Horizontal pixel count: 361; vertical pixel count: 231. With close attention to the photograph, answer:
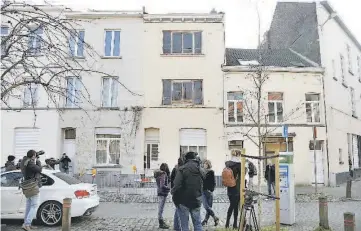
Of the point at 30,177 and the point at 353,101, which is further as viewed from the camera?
the point at 353,101

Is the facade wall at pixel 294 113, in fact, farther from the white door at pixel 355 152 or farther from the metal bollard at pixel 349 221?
the metal bollard at pixel 349 221

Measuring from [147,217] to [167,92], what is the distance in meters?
11.9

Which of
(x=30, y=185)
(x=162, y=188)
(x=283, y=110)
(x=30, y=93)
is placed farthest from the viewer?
(x=283, y=110)

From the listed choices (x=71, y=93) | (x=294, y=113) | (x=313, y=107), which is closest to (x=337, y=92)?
(x=313, y=107)

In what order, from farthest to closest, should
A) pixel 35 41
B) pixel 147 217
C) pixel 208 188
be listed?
1. pixel 147 217
2. pixel 208 188
3. pixel 35 41

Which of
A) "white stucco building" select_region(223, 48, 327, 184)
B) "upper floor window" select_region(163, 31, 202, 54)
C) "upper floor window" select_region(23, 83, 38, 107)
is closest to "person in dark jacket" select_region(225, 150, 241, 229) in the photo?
"upper floor window" select_region(23, 83, 38, 107)

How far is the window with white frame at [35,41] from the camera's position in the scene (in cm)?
786

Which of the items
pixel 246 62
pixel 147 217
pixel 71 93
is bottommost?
pixel 147 217

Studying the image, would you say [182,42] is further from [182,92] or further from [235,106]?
[235,106]

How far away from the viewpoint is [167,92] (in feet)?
73.6

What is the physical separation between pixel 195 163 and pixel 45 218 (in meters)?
5.03

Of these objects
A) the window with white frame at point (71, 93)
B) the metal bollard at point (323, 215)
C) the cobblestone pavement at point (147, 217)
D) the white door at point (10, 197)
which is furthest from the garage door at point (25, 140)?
the metal bollard at point (323, 215)

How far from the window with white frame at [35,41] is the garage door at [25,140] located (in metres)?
14.3

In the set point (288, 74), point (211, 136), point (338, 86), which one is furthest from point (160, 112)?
point (338, 86)
